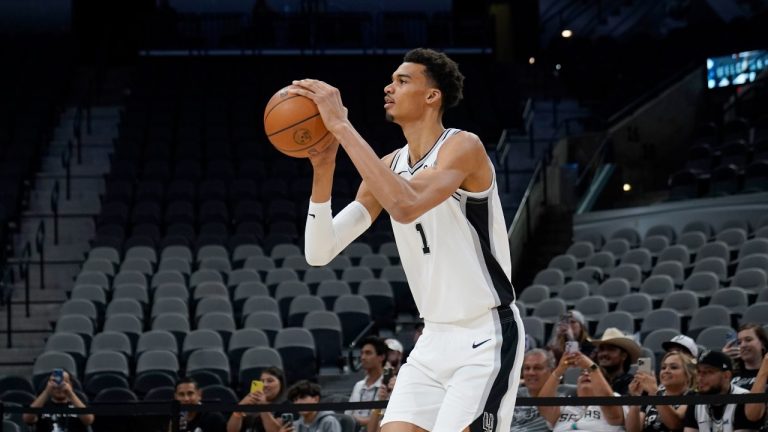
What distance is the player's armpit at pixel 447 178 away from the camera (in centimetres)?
457

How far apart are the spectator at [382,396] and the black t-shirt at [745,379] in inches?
92.3

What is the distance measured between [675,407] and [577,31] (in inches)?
754

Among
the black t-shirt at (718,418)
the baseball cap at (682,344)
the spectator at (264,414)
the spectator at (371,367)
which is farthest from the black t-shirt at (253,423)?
the black t-shirt at (718,418)

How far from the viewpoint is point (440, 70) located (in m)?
5.01

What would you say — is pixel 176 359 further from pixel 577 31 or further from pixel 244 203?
pixel 577 31

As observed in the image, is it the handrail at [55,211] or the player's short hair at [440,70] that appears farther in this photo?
the handrail at [55,211]

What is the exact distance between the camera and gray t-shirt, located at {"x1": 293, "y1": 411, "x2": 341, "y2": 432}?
9.20 metres

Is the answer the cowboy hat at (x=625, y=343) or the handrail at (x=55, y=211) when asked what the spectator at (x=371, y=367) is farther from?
the handrail at (x=55, y=211)

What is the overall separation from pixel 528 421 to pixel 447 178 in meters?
4.54

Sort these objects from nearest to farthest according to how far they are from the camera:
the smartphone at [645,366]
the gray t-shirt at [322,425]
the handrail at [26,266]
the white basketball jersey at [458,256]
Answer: the white basketball jersey at [458,256] < the smartphone at [645,366] < the gray t-shirt at [322,425] < the handrail at [26,266]

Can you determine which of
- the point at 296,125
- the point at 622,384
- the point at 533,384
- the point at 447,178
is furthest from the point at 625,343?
the point at 296,125

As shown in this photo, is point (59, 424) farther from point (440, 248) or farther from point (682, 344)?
point (440, 248)

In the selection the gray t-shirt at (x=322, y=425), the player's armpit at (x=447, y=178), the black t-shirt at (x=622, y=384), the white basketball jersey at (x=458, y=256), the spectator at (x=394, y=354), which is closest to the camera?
the player's armpit at (x=447, y=178)

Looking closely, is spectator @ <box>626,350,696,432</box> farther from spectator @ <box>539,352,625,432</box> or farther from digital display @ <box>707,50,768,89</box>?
digital display @ <box>707,50,768,89</box>
